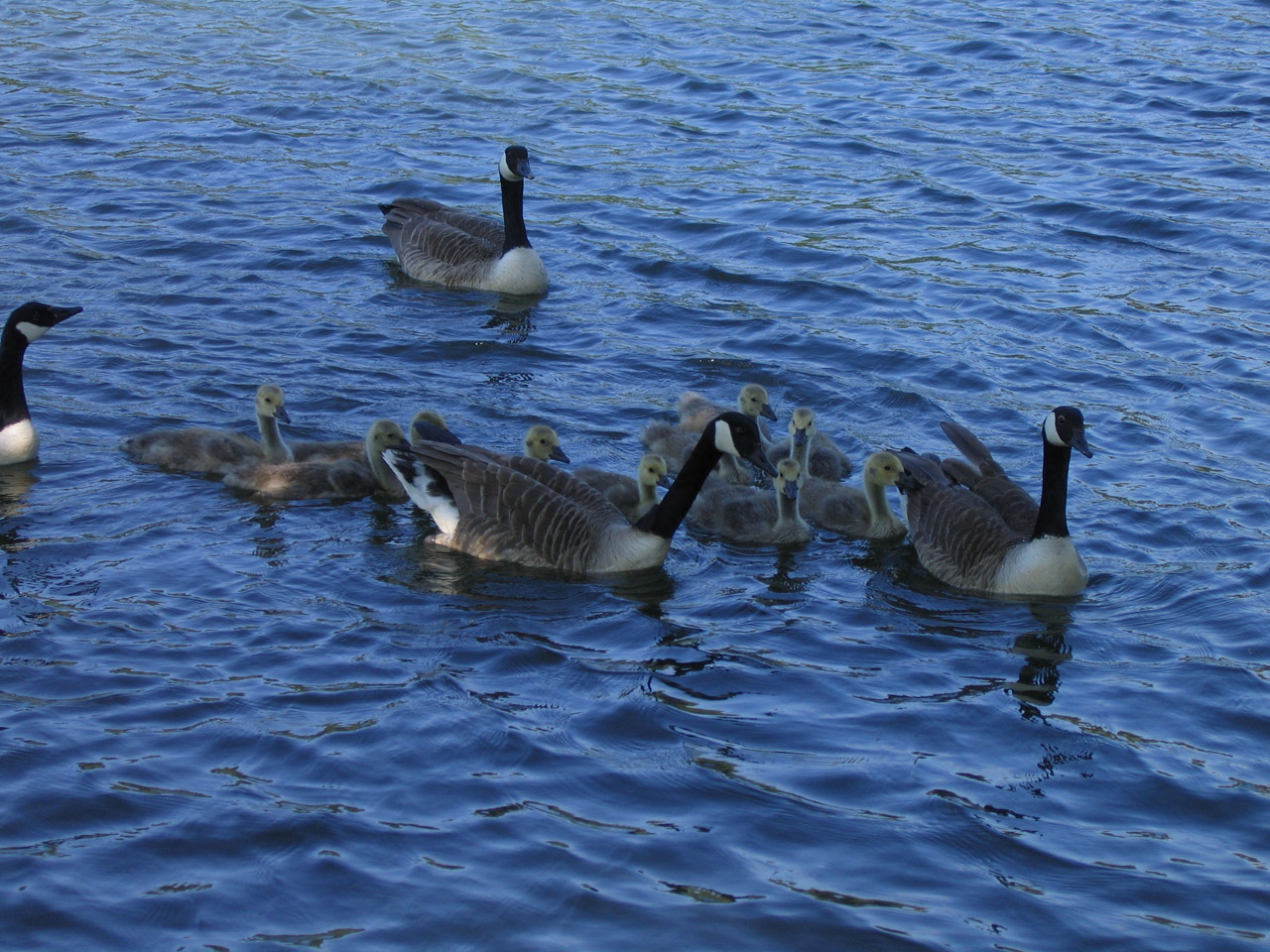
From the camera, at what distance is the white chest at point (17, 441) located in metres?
10.5

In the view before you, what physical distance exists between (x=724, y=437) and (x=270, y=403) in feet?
10.8

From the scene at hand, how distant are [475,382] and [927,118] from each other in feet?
30.0

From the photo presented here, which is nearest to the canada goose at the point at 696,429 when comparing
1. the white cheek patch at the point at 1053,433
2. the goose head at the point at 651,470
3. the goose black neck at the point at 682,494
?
the goose head at the point at 651,470

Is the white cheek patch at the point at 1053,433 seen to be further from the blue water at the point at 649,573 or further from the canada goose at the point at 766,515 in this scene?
the canada goose at the point at 766,515

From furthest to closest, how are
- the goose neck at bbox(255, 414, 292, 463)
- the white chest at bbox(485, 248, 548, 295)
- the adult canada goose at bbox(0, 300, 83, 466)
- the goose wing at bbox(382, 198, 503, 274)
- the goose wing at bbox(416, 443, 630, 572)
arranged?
the goose wing at bbox(382, 198, 503, 274) → the white chest at bbox(485, 248, 548, 295) → the goose neck at bbox(255, 414, 292, 463) → the adult canada goose at bbox(0, 300, 83, 466) → the goose wing at bbox(416, 443, 630, 572)

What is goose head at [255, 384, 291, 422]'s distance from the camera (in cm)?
1070

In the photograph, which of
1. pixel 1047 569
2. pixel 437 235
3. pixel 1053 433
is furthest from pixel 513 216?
pixel 1047 569

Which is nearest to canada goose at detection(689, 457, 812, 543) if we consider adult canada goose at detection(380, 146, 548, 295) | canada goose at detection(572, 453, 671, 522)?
canada goose at detection(572, 453, 671, 522)

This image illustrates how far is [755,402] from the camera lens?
11336 mm

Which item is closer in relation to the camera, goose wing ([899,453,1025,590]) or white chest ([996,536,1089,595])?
white chest ([996,536,1089,595])

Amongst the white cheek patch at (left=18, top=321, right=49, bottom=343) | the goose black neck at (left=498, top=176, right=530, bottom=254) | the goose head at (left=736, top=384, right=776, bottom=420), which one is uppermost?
the goose black neck at (left=498, top=176, right=530, bottom=254)

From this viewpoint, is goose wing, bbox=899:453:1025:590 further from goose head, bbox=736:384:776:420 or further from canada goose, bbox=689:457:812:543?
goose head, bbox=736:384:776:420

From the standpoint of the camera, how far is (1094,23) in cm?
2312

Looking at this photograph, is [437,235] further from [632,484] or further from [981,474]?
[981,474]
